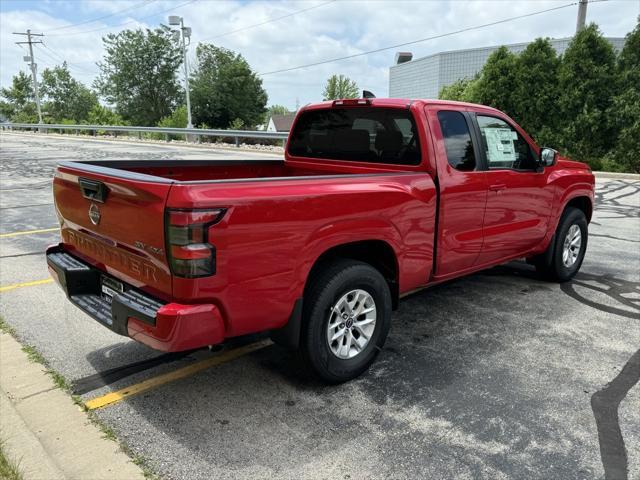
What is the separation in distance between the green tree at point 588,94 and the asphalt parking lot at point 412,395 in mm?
14050

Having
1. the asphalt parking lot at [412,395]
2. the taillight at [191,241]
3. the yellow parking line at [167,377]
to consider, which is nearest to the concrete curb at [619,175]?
the asphalt parking lot at [412,395]

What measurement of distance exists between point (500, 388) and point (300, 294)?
153 cm

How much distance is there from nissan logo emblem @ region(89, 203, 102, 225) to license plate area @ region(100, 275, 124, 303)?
0.37 metres

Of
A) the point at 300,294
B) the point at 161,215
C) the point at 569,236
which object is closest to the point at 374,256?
the point at 300,294

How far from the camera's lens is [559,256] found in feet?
18.4

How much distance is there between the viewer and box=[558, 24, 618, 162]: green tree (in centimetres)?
1736

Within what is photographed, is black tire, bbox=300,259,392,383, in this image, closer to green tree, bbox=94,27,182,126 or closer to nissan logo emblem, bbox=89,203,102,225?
nissan logo emblem, bbox=89,203,102,225

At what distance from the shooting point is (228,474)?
2.65 meters

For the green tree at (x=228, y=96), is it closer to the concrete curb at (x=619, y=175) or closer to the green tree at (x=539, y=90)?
the green tree at (x=539, y=90)

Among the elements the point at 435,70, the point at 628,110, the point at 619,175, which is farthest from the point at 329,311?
the point at 435,70

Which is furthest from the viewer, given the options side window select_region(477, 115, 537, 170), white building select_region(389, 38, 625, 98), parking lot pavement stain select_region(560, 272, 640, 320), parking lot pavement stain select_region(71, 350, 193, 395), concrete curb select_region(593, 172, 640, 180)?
white building select_region(389, 38, 625, 98)

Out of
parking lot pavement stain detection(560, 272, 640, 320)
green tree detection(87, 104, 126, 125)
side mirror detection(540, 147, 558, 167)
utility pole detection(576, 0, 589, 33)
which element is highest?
utility pole detection(576, 0, 589, 33)

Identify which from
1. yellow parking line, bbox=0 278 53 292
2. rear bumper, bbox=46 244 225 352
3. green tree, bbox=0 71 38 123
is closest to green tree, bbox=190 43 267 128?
green tree, bbox=0 71 38 123

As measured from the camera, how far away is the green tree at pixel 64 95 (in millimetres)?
85688
